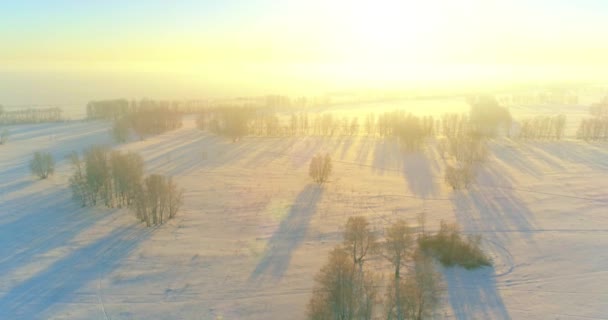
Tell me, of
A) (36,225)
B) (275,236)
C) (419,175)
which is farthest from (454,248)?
(36,225)

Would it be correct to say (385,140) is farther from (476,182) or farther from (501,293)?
(501,293)

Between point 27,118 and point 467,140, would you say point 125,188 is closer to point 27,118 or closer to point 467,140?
point 467,140

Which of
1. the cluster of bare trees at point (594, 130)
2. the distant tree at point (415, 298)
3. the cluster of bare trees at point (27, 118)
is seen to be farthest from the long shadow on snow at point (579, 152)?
the cluster of bare trees at point (27, 118)

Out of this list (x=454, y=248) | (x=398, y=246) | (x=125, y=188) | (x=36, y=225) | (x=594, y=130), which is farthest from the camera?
(x=594, y=130)

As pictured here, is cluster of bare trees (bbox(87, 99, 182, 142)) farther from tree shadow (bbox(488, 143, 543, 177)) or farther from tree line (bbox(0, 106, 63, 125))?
tree shadow (bbox(488, 143, 543, 177))

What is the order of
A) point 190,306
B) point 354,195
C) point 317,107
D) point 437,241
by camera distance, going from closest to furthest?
point 190,306 → point 437,241 → point 354,195 → point 317,107

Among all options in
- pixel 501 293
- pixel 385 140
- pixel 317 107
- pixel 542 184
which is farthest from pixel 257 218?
pixel 317 107
